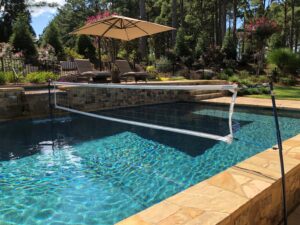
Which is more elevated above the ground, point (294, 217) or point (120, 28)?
point (120, 28)

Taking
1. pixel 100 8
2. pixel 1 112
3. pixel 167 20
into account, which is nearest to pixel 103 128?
pixel 1 112

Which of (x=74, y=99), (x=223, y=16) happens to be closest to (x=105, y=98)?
(x=74, y=99)

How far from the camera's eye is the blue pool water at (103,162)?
3.44 meters

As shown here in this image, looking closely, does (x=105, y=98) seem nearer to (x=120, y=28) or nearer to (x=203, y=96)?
(x=120, y=28)

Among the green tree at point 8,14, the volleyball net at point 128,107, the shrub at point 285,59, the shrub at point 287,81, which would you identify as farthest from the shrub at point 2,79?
the green tree at point 8,14

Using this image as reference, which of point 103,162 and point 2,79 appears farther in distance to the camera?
point 2,79

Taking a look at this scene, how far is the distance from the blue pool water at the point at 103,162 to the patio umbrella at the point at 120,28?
3.59 metres

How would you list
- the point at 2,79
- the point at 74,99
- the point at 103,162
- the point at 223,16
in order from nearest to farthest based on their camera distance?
the point at 103,162, the point at 74,99, the point at 2,79, the point at 223,16

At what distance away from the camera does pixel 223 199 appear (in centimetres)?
234

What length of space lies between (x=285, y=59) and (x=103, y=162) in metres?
16.9

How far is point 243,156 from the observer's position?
520 centimetres

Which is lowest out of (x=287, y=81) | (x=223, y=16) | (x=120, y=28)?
(x=287, y=81)

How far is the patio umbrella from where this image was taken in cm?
990

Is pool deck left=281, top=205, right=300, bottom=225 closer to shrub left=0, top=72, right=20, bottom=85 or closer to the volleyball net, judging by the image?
the volleyball net
